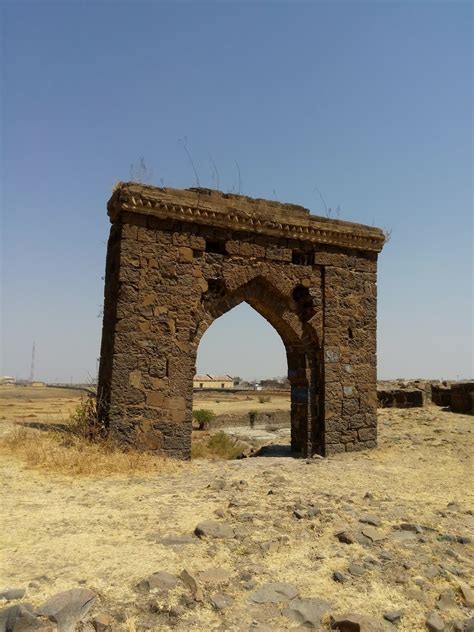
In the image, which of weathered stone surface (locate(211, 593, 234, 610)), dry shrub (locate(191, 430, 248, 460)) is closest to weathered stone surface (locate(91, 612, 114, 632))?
weathered stone surface (locate(211, 593, 234, 610))

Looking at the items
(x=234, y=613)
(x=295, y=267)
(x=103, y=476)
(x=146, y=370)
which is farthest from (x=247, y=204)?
(x=234, y=613)

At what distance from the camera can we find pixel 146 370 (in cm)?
804

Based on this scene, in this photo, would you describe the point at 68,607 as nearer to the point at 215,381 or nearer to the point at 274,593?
the point at 274,593

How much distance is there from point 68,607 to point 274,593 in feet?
4.38

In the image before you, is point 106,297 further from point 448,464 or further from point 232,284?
point 448,464

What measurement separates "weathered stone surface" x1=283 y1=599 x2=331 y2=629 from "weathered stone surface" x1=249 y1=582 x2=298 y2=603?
0.24 feet

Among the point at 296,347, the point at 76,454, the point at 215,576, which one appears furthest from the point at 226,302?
the point at 215,576

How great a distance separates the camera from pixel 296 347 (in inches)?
388

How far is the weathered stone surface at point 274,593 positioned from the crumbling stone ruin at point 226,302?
193 inches

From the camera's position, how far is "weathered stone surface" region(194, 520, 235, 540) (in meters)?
4.09

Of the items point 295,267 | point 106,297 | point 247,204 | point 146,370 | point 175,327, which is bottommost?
point 146,370

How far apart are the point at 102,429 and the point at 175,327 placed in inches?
81.9

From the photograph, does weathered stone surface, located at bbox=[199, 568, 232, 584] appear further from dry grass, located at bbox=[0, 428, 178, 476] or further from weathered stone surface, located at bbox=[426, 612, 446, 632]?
dry grass, located at bbox=[0, 428, 178, 476]

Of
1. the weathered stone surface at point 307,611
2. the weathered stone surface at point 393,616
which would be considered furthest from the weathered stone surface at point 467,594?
the weathered stone surface at point 307,611
